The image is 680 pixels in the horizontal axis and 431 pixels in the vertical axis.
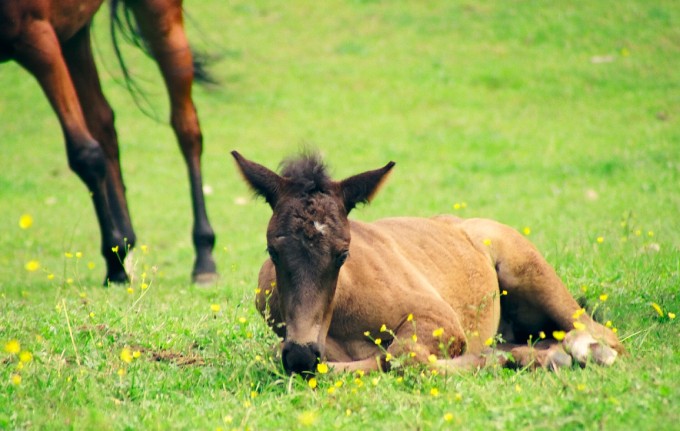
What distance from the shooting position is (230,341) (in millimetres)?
6289

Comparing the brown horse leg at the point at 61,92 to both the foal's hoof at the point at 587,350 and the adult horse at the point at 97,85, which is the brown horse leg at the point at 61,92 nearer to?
the adult horse at the point at 97,85

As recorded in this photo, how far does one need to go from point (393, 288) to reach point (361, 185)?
77 centimetres

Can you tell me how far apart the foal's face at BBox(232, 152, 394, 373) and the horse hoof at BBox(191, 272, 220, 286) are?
4.05 m

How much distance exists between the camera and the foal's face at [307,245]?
202 inches

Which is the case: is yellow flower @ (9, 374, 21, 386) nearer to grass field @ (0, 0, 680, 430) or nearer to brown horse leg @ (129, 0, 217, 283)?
grass field @ (0, 0, 680, 430)

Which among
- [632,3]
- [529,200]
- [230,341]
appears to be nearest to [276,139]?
[529,200]

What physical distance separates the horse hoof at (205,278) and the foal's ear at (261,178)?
158 inches

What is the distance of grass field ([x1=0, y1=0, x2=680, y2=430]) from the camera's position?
4871mm

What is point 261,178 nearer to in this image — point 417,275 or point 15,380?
point 417,275

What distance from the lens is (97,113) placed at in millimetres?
9938

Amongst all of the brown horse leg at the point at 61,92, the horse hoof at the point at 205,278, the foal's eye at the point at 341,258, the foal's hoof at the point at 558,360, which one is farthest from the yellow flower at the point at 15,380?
the horse hoof at the point at 205,278

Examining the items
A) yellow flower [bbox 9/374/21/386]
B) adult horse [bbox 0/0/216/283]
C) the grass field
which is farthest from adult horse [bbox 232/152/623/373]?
adult horse [bbox 0/0/216/283]

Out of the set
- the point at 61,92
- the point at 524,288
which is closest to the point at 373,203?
the point at 61,92

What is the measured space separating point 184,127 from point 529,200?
6166mm
